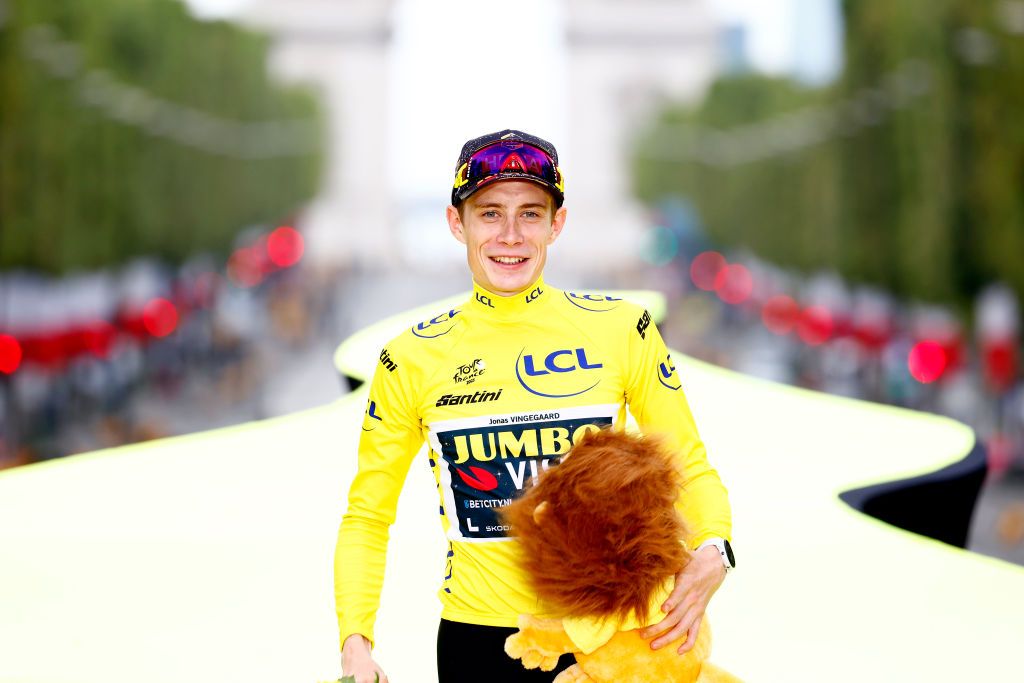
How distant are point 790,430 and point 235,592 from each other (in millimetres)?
3967

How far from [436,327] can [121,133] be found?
102 feet

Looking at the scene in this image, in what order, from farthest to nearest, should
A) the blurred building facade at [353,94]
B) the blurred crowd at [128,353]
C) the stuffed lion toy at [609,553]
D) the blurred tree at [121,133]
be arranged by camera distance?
1. the blurred building facade at [353,94]
2. the blurred tree at [121,133]
3. the blurred crowd at [128,353]
4. the stuffed lion toy at [609,553]

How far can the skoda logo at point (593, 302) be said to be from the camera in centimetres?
310

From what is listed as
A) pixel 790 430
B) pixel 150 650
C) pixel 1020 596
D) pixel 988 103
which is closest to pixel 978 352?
pixel 988 103

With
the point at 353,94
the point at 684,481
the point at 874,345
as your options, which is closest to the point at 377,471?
the point at 684,481

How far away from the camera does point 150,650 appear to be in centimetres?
477

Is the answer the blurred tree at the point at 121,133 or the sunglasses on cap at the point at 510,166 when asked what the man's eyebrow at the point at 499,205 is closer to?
the sunglasses on cap at the point at 510,166

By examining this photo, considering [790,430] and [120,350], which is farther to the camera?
[120,350]

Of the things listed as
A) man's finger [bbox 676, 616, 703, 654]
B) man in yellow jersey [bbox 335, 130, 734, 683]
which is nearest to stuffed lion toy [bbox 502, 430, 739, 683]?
man's finger [bbox 676, 616, 703, 654]

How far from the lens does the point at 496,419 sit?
2.99 meters

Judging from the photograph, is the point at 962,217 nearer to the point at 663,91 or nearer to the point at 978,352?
the point at 978,352

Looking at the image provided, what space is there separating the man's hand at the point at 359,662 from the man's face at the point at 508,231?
76 centimetres

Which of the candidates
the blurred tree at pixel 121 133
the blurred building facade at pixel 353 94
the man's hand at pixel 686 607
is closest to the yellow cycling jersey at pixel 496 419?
the man's hand at pixel 686 607

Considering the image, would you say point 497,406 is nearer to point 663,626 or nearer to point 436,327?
point 436,327
